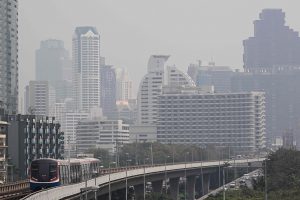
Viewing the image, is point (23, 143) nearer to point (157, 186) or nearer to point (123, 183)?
point (157, 186)

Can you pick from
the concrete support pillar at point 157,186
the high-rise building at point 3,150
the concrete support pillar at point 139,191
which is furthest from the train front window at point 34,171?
the concrete support pillar at point 157,186

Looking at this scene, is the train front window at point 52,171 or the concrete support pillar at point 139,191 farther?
the concrete support pillar at point 139,191

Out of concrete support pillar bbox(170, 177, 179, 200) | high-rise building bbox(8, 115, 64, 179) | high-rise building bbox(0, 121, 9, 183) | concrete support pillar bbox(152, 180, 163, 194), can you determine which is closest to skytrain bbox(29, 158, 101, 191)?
high-rise building bbox(0, 121, 9, 183)

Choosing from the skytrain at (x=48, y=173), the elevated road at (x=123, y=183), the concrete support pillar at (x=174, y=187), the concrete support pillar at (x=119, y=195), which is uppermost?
the skytrain at (x=48, y=173)

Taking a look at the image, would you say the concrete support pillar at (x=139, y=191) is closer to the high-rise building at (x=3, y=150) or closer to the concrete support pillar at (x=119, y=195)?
the concrete support pillar at (x=119, y=195)

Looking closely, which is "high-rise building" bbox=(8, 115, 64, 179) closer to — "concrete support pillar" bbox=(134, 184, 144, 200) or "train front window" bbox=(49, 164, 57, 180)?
"concrete support pillar" bbox=(134, 184, 144, 200)

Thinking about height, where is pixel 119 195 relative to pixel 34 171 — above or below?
below

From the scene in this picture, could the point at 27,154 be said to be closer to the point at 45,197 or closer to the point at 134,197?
the point at 134,197

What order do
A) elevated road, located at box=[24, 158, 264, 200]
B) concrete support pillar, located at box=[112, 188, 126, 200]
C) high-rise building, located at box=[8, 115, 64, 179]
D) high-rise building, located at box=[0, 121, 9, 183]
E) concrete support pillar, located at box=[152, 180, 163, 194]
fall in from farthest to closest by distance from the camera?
1. high-rise building, located at box=[8, 115, 64, 179]
2. concrete support pillar, located at box=[152, 180, 163, 194]
3. high-rise building, located at box=[0, 121, 9, 183]
4. concrete support pillar, located at box=[112, 188, 126, 200]
5. elevated road, located at box=[24, 158, 264, 200]

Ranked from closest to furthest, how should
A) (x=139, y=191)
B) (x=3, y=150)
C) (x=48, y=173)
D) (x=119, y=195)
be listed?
(x=48, y=173)
(x=119, y=195)
(x=139, y=191)
(x=3, y=150)

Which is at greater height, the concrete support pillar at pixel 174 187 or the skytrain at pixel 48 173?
the skytrain at pixel 48 173

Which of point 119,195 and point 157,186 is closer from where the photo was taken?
point 119,195

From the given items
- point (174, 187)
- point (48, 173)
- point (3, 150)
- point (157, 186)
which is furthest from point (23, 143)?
point (48, 173)

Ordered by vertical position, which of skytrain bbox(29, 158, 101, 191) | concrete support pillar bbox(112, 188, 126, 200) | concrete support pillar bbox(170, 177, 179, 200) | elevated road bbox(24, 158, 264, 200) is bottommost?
concrete support pillar bbox(170, 177, 179, 200)
